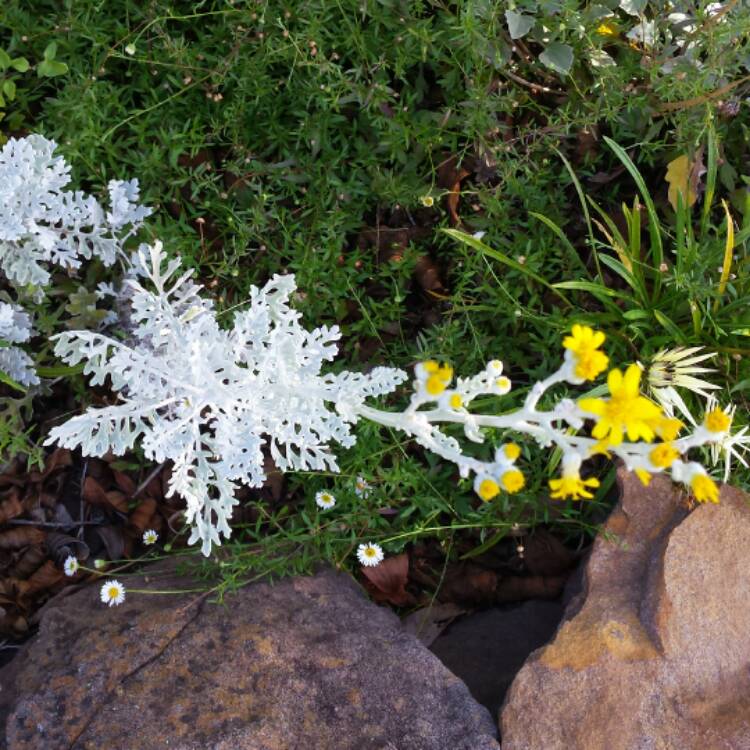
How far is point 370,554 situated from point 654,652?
903 millimetres

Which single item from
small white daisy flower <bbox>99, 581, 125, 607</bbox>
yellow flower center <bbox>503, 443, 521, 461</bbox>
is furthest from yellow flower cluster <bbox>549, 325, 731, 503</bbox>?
small white daisy flower <bbox>99, 581, 125, 607</bbox>

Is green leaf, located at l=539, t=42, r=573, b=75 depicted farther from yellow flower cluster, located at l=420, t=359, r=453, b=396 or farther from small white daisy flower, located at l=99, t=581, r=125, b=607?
small white daisy flower, located at l=99, t=581, r=125, b=607

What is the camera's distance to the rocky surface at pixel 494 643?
9.20 ft

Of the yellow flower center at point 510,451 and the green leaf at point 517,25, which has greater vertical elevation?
the green leaf at point 517,25

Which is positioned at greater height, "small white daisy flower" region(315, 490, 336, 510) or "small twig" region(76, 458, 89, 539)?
"small white daisy flower" region(315, 490, 336, 510)

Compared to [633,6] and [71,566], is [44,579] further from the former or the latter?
[633,6]

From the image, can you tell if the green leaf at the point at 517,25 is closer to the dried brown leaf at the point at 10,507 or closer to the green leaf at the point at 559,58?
the green leaf at the point at 559,58

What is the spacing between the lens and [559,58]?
292cm

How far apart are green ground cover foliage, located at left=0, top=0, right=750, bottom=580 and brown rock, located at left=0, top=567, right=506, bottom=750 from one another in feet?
0.88

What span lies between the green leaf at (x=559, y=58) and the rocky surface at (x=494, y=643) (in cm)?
182

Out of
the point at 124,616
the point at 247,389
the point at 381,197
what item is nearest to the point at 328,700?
the point at 124,616

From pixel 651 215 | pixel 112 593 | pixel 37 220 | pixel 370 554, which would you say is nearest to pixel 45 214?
pixel 37 220

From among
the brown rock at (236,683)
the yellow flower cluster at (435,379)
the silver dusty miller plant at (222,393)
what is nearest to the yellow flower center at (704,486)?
the yellow flower cluster at (435,379)

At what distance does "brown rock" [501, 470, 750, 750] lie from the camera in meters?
2.42
